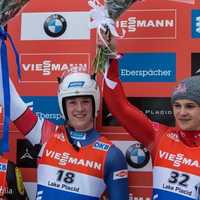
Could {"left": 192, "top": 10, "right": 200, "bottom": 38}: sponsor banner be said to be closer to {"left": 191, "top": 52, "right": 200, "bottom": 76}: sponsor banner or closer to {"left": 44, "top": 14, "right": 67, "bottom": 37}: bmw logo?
{"left": 191, "top": 52, "right": 200, "bottom": 76}: sponsor banner

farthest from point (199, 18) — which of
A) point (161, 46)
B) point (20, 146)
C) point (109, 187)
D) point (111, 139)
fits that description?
point (20, 146)

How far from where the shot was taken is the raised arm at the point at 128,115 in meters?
2.57

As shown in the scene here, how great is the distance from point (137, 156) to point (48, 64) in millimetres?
691

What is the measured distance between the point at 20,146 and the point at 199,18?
45.6 inches

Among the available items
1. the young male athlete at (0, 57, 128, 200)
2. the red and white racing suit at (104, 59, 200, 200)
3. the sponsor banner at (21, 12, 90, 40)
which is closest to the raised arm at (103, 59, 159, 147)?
the red and white racing suit at (104, 59, 200, 200)

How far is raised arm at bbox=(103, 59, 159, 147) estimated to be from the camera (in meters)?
2.57

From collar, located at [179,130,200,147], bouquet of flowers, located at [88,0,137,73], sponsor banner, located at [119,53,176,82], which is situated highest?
bouquet of flowers, located at [88,0,137,73]

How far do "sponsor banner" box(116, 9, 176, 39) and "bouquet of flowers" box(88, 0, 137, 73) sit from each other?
0.41 meters

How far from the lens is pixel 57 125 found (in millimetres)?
2846

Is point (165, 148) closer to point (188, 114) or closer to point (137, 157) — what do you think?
point (188, 114)

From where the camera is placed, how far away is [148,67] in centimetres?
290

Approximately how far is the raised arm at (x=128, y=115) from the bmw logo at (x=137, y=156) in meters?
0.24

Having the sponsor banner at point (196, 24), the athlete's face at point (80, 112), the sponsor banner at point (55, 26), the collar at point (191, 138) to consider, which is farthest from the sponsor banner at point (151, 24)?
the collar at point (191, 138)

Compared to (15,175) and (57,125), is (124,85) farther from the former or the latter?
(15,175)
